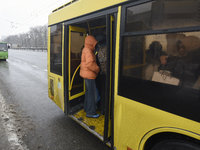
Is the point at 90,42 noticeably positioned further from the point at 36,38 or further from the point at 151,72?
the point at 36,38

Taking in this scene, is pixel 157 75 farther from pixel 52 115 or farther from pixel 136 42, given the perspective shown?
pixel 52 115

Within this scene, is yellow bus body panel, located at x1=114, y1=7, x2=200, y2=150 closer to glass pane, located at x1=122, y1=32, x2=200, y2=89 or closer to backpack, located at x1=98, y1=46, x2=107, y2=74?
glass pane, located at x1=122, y1=32, x2=200, y2=89

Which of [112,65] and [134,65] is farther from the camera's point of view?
[112,65]

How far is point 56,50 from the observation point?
139 inches

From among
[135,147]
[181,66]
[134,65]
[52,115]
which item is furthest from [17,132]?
[181,66]

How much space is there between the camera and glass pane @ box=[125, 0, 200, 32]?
1.29m

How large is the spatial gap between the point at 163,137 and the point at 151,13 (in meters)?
1.40

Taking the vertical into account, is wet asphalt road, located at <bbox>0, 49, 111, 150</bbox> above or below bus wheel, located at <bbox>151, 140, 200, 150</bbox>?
below

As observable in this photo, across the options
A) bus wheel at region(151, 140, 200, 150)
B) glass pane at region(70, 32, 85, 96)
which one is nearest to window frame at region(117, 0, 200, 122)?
bus wheel at region(151, 140, 200, 150)

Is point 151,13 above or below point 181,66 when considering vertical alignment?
above

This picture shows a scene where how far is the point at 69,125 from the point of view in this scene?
3.45m

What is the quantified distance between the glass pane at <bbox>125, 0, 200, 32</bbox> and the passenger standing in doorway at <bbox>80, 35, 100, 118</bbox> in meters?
1.30

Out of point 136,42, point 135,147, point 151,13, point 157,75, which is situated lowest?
point 135,147

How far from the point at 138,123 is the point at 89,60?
63.0 inches
